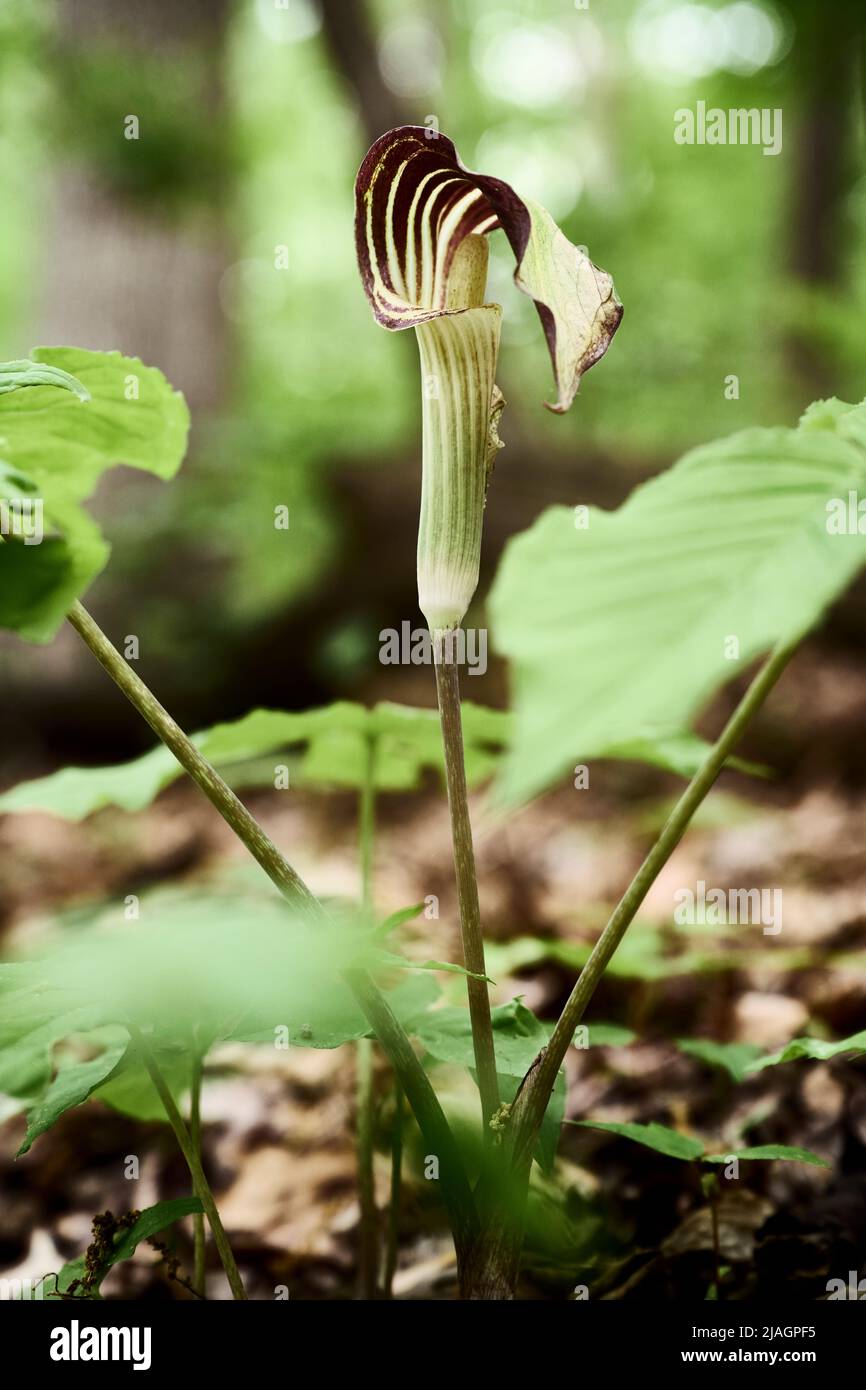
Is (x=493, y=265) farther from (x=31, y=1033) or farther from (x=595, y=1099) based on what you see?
(x=31, y=1033)

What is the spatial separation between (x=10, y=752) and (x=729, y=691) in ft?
8.57

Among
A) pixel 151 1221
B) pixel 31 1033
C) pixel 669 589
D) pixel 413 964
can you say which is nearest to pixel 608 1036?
pixel 413 964

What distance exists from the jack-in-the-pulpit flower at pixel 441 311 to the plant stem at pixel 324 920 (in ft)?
0.81

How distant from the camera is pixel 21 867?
3145mm

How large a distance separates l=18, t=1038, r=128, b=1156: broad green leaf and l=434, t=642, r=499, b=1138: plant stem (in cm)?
34

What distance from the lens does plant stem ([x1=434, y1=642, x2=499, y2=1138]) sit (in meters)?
0.92

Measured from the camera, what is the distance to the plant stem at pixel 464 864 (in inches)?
36.1

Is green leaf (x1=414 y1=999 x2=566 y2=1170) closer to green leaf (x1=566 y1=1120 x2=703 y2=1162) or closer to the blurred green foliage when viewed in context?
green leaf (x1=566 y1=1120 x2=703 y2=1162)

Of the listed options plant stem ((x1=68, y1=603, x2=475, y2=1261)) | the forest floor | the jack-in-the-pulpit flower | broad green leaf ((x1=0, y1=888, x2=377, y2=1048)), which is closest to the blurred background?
the forest floor

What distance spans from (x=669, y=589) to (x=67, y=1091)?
75 centimetres

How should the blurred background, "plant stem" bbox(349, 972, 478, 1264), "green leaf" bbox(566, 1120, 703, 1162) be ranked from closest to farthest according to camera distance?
"plant stem" bbox(349, 972, 478, 1264)
"green leaf" bbox(566, 1120, 703, 1162)
the blurred background

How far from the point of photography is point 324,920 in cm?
90

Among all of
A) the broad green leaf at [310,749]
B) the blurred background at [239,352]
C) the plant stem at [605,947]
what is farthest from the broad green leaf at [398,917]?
A: the blurred background at [239,352]

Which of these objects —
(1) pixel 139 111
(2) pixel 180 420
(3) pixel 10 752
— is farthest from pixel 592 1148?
(1) pixel 139 111
